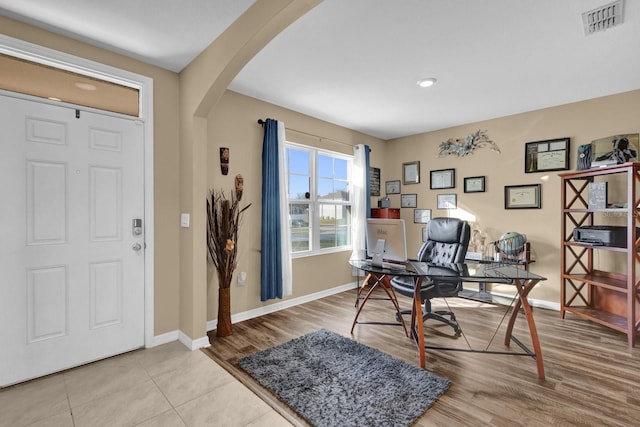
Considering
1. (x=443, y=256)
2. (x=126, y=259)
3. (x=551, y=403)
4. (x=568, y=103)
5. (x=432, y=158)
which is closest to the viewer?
(x=551, y=403)

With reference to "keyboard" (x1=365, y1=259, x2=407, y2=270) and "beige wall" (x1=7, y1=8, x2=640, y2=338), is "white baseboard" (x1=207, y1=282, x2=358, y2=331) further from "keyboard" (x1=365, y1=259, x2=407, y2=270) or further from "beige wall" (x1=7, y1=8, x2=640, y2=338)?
"keyboard" (x1=365, y1=259, x2=407, y2=270)

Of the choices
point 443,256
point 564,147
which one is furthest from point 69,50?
point 564,147

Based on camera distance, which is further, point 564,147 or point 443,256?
point 564,147

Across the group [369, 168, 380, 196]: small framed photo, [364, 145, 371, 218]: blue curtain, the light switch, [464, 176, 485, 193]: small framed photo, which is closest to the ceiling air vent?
[464, 176, 485, 193]: small framed photo

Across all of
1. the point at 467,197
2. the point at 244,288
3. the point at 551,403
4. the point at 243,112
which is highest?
the point at 243,112

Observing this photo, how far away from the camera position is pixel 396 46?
234 cm

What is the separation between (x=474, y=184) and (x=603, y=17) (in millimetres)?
2509

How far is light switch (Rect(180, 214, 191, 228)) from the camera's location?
2646mm

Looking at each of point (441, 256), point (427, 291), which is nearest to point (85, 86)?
point (427, 291)

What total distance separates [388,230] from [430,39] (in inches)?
62.1

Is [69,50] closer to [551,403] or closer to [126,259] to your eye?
[126,259]

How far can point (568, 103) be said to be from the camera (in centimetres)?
354

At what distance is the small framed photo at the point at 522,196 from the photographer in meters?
3.76

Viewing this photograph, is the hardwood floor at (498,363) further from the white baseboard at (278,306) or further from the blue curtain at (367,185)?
the blue curtain at (367,185)
